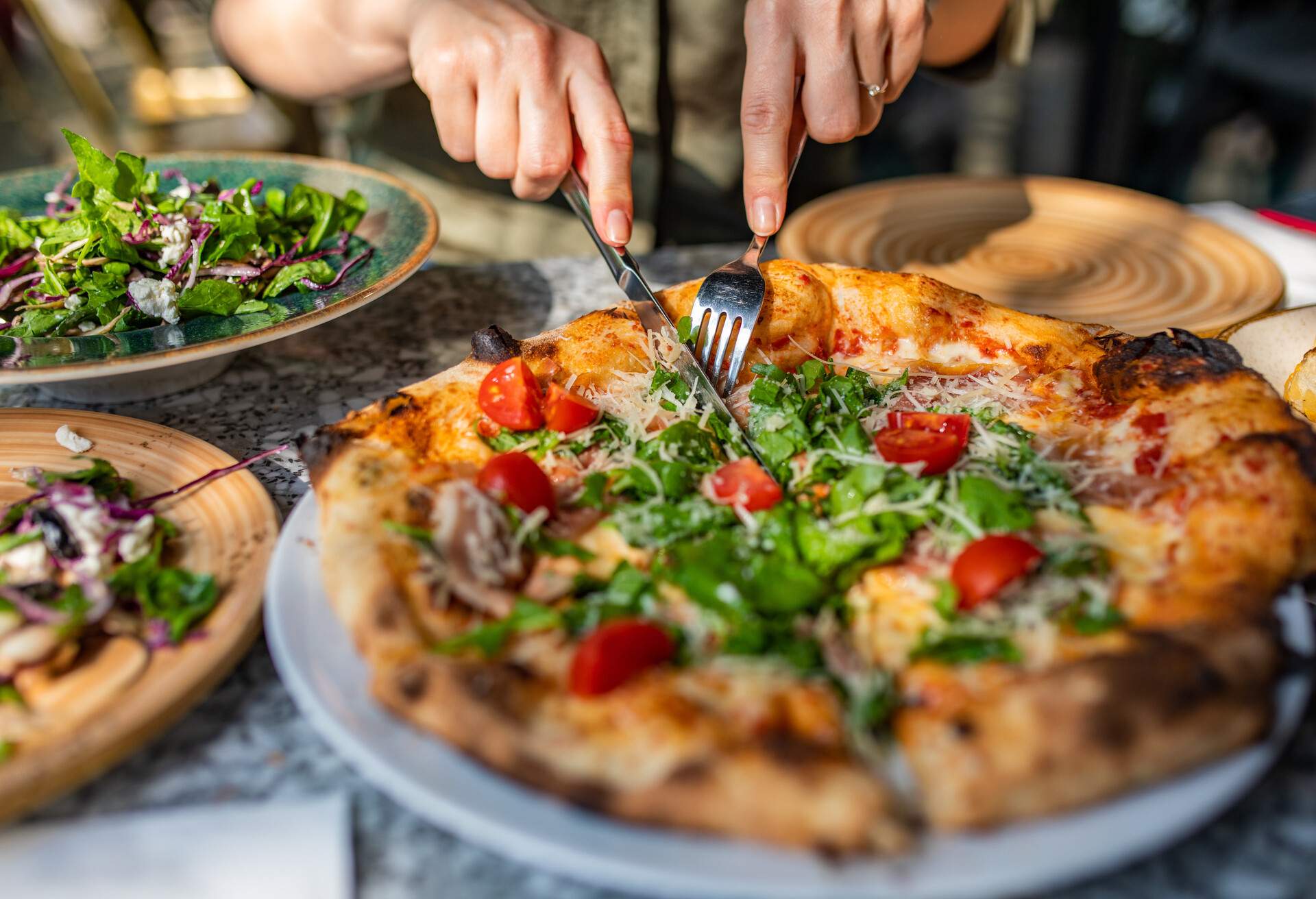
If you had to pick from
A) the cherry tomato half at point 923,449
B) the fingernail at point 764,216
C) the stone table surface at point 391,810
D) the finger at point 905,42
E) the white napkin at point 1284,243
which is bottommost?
the white napkin at point 1284,243

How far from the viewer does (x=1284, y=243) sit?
4398 mm

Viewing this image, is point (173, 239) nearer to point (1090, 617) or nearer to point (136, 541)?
point (136, 541)

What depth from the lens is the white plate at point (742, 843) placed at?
1313 millimetres

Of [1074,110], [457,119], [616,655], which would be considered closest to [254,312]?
[457,119]

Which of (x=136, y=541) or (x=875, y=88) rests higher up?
(x=875, y=88)

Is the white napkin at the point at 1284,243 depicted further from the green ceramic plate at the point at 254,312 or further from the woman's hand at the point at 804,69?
the green ceramic plate at the point at 254,312

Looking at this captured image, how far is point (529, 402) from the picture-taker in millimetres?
2367

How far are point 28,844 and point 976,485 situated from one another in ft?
6.19

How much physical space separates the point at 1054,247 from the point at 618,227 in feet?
7.00

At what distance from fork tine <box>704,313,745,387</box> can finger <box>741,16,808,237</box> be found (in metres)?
0.30

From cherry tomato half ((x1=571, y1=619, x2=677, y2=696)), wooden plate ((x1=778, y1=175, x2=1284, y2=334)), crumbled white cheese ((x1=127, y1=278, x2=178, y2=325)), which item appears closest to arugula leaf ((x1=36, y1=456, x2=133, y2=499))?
crumbled white cheese ((x1=127, y1=278, x2=178, y2=325))

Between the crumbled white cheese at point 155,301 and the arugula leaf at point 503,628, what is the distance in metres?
1.66

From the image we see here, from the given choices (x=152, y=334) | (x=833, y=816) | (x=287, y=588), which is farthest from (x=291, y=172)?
(x=833, y=816)

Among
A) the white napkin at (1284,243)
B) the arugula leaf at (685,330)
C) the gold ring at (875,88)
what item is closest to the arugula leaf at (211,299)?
the arugula leaf at (685,330)
